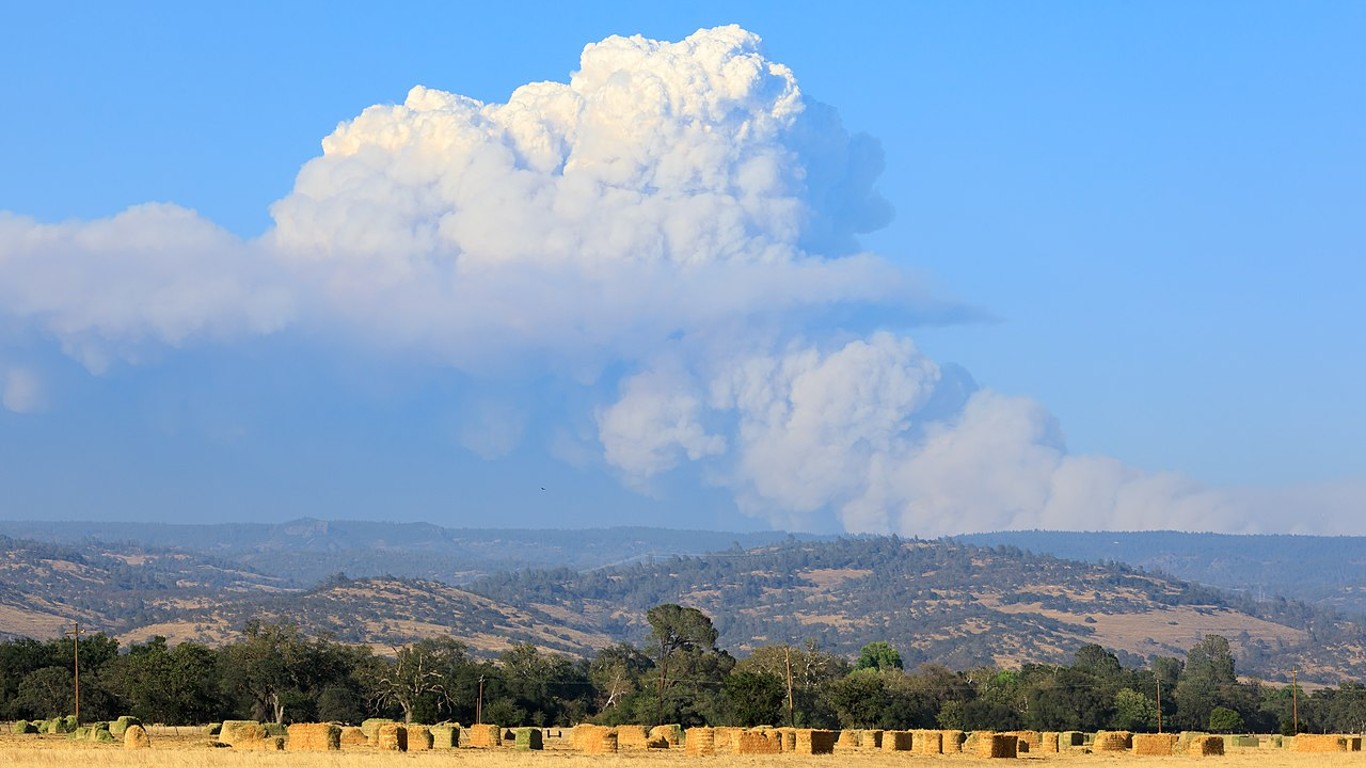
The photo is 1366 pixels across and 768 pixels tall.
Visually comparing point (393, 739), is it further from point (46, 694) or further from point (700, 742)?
point (46, 694)

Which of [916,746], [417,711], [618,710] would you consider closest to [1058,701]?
[618,710]

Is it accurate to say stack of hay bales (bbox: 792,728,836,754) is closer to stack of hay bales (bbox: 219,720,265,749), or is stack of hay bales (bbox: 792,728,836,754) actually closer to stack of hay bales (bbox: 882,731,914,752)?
stack of hay bales (bbox: 882,731,914,752)

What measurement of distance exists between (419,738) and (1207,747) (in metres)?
38.8

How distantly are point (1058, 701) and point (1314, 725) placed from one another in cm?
3786

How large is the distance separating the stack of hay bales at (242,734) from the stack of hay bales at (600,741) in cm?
1496

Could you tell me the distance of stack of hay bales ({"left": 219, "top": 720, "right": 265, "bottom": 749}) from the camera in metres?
86.6

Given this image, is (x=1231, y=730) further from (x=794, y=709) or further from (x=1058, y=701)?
(x=794, y=709)

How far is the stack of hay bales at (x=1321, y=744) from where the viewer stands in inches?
3821

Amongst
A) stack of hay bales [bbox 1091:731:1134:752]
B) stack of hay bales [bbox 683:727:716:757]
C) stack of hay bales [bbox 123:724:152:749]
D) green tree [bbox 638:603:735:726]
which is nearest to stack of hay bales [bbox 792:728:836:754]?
stack of hay bales [bbox 683:727:716:757]

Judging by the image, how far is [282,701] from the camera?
148 metres

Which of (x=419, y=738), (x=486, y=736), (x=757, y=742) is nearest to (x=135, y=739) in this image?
(x=419, y=738)

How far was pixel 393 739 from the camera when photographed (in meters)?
85.0

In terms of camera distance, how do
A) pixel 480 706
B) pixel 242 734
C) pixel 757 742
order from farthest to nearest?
pixel 480 706, pixel 242 734, pixel 757 742

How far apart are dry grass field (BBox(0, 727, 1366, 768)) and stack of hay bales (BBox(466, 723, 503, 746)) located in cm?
432
